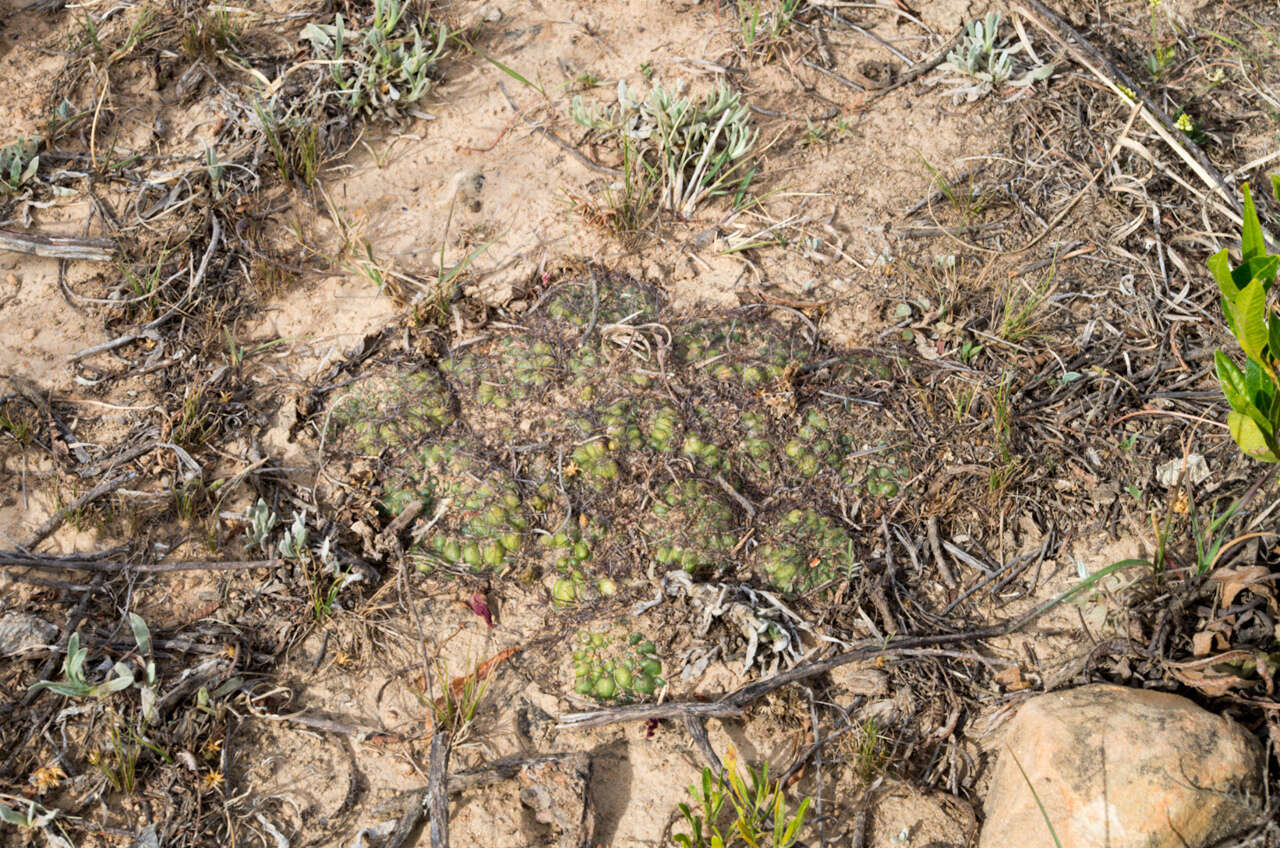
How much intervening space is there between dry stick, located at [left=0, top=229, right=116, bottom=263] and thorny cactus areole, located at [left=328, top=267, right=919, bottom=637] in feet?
4.33

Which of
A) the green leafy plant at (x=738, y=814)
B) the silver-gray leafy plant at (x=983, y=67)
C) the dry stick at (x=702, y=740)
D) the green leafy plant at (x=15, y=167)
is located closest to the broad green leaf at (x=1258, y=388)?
the green leafy plant at (x=738, y=814)

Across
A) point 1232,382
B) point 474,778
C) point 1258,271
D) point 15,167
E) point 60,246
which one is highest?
point 1258,271

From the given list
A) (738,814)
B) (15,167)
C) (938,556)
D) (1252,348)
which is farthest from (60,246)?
(1252,348)

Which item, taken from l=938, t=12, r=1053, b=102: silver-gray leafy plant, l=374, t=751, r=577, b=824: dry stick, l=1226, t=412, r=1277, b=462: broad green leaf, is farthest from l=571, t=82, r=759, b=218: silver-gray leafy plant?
l=374, t=751, r=577, b=824: dry stick

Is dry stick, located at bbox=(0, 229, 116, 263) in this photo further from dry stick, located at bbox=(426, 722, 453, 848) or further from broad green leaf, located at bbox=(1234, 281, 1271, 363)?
broad green leaf, located at bbox=(1234, 281, 1271, 363)

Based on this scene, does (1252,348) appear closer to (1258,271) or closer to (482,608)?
(1258,271)

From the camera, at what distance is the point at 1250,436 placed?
8.97 ft

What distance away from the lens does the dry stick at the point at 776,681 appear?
3188 millimetres

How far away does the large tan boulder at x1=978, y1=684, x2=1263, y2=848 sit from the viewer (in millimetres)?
2777

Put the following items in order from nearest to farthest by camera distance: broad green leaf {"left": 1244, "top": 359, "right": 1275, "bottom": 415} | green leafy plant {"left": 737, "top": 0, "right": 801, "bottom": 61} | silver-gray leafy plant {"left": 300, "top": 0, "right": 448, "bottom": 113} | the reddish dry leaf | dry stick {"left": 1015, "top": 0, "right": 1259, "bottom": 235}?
broad green leaf {"left": 1244, "top": 359, "right": 1275, "bottom": 415}, the reddish dry leaf, dry stick {"left": 1015, "top": 0, "right": 1259, "bottom": 235}, silver-gray leafy plant {"left": 300, "top": 0, "right": 448, "bottom": 113}, green leafy plant {"left": 737, "top": 0, "right": 801, "bottom": 61}

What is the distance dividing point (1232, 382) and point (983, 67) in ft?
7.88

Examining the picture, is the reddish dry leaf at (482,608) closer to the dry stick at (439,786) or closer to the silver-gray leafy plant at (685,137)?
the dry stick at (439,786)

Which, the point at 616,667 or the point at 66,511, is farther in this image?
the point at 66,511

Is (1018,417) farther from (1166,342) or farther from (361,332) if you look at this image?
(361,332)
